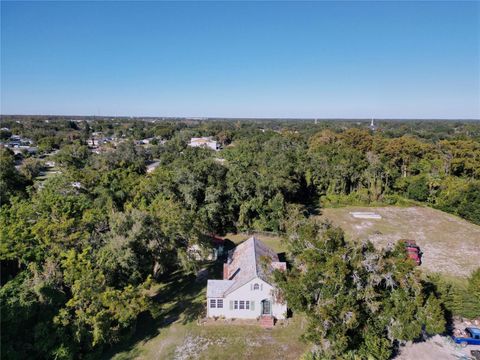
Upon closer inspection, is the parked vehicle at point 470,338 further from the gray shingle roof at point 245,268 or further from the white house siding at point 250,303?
the gray shingle roof at point 245,268

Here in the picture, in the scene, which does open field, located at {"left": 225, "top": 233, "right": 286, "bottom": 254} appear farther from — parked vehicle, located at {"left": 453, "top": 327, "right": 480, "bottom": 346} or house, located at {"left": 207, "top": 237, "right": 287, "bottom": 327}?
parked vehicle, located at {"left": 453, "top": 327, "right": 480, "bottom": 346}

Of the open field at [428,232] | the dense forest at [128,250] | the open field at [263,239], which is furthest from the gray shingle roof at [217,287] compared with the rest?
the open field at [428,232]

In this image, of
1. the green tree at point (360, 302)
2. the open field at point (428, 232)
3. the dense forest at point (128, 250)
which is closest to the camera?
the green tree at point (360, 302)

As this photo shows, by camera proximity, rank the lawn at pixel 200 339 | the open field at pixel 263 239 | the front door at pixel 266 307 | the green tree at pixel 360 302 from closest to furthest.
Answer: the green tree at pixel 360 302 → the lawn at pixel 200 339 → the front door at pixel 266 307 → the open field at pixel 263 239

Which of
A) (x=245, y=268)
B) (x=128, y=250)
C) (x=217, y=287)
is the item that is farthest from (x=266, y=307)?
(x=128, y=250)

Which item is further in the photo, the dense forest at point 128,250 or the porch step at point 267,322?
the porch step at point 267,322

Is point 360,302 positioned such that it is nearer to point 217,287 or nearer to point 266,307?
point 266,307
